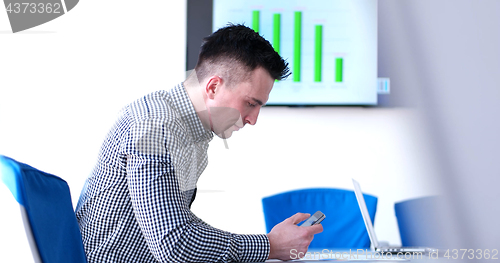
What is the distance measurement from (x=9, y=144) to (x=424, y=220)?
2605 millimetres

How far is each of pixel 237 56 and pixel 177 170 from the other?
447mm

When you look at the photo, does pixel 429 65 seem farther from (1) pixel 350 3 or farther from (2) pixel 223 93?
(1) pixel 350 3

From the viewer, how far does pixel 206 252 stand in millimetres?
885

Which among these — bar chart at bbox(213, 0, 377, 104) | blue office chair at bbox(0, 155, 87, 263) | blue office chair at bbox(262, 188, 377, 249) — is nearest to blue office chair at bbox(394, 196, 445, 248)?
blue office chair at bbox(0, 155, 87, 263)

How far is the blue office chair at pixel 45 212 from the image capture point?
617mm

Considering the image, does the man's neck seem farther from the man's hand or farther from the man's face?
the man's hand

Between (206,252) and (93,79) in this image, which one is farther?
(93,79)

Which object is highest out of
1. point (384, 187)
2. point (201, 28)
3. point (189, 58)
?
point (201, 28)

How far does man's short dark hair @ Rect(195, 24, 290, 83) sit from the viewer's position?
4.04ft

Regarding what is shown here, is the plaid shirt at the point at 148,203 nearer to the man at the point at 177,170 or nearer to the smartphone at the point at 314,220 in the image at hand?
the man at the point at 177,170

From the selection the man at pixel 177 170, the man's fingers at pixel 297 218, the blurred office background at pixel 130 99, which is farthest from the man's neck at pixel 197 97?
the blurred office background at pixel 130 99

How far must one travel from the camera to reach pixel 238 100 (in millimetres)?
1254

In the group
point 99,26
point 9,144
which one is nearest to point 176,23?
point 99,26

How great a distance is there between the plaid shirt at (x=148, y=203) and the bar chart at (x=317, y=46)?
129 cm
